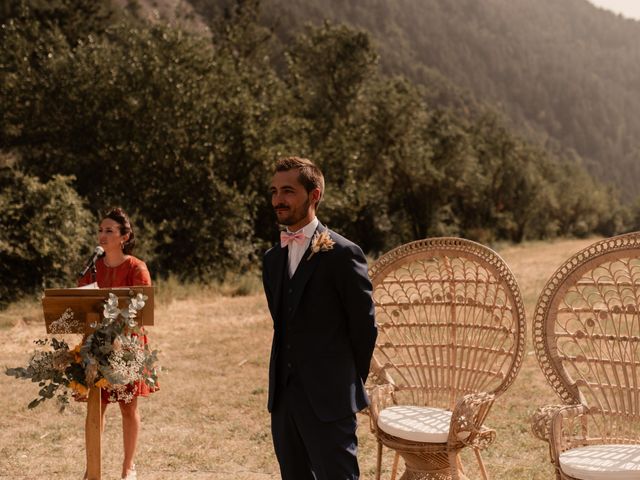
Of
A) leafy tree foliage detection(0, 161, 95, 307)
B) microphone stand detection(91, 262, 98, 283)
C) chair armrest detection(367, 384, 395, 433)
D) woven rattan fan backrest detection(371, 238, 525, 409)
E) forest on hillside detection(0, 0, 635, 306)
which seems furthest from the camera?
forest on hillside detection(0, 0, 635, 306)

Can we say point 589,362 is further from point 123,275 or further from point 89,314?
point 123,275

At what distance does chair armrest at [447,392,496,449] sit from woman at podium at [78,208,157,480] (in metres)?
2.08

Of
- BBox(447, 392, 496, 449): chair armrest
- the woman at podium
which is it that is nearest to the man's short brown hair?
BBox(447, 392, 496, 449): chair armrest

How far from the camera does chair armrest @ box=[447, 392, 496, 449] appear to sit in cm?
384

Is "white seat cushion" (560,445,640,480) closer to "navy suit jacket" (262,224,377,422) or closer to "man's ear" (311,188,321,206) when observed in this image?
"navy suit jacket" (262,224,377,422)

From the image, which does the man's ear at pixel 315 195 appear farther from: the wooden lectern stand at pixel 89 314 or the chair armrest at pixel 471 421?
the chair armrest at pixel 471 421

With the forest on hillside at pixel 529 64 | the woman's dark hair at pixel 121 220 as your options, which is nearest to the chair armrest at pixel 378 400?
the woman's dark hair at pixel 121 220

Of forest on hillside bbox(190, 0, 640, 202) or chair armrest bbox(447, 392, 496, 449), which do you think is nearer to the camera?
chair armrest bbox(447, 392, 496, 449)

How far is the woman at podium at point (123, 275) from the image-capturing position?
4684 mm

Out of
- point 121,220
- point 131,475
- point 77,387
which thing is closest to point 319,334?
point 77,387

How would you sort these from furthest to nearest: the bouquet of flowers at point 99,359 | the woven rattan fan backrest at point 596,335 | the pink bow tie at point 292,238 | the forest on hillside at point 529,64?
the forest on hillside at point 529,64 < the woven rattan fan backrest at point 596,335 < the bouquet of flowers at point 99,359 < the pink bow tie at point 292,238

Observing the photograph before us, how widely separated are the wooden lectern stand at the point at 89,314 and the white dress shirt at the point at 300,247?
932mm

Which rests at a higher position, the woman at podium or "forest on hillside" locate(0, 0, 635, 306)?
"forest on hillside" locate(0, 0, 635, 306)

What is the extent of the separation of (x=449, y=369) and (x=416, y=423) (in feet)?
2.35
